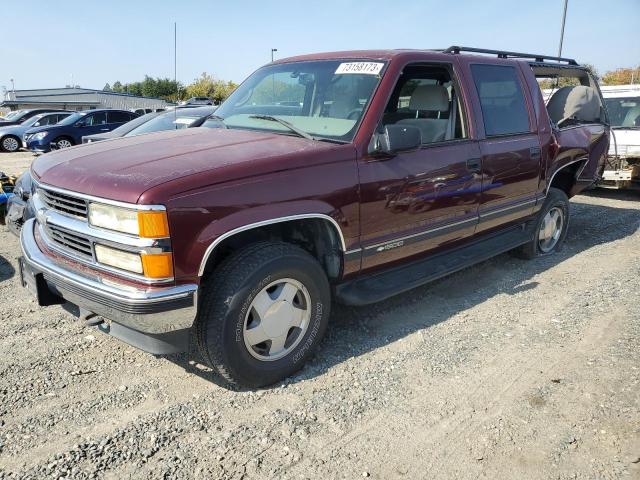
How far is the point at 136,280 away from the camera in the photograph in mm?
2635

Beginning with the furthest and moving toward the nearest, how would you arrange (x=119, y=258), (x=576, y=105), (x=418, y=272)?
(x=576, y=105) → (x=418, y=272) → (x=119, y=258)

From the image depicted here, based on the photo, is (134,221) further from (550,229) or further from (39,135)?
(39,135)

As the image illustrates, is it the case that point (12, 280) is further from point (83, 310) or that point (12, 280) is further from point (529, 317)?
point (529, 317)

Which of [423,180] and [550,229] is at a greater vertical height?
[423,180]

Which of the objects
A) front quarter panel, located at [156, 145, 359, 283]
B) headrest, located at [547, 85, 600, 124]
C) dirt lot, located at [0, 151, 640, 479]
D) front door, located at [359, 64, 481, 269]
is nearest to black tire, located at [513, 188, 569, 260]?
headrest, located at [547, 85, 600, 124]

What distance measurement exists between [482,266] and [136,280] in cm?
390

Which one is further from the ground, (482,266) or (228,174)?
(228,174)

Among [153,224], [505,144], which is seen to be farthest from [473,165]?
[153,224]

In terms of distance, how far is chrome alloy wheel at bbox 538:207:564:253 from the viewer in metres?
5.69

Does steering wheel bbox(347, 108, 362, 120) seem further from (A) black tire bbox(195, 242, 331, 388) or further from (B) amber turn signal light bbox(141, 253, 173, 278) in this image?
(B) amber turn signal light bbox(141, 253, 173, 278)

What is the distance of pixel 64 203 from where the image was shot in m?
2.97

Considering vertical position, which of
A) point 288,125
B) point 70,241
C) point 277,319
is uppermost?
point 288,125

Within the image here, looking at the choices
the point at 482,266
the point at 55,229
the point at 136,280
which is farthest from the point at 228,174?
the point at 482,266

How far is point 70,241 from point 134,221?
0.65 m
